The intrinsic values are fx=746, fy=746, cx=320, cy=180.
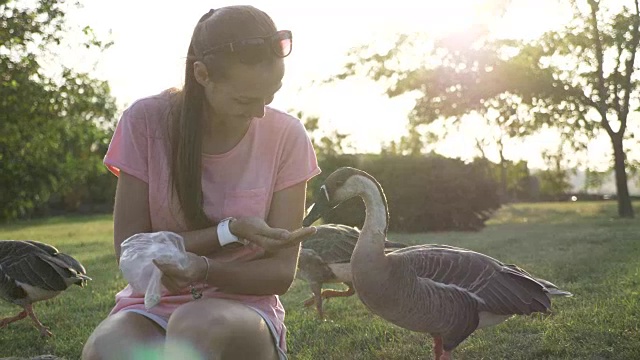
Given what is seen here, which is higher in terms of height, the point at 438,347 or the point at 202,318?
the point at 202,318

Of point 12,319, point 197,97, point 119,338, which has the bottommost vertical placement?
point 12,319

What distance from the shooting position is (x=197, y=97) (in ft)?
10.4

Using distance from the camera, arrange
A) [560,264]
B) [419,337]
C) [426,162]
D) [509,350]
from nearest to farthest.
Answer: [509,350]
[419,337]
[560,264]
[426,162]

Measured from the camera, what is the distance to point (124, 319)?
9.91ft

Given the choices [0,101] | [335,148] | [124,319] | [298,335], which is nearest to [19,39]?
[0,101]

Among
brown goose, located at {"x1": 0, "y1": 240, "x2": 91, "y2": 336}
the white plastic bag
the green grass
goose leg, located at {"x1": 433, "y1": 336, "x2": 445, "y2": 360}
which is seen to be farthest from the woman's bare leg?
brown goose, located at {"x1": 0, "y1": 240, "x2": 91, "y2": 336}

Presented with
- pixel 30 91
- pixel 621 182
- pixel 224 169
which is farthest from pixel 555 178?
pixel 224 169

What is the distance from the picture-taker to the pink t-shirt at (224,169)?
3.22 metres

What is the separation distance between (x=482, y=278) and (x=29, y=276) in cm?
414

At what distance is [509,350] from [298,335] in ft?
5.85

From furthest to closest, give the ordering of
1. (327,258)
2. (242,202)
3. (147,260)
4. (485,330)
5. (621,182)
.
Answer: (621,182) < (327,258) < (485,330) < (242,202) < (147,260)

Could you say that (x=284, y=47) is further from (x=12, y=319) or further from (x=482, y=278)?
(x=12, y=319)

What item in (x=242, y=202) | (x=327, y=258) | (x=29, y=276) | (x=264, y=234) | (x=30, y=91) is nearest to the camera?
(x=264, y=234)

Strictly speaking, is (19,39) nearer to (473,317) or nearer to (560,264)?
(560,264)
